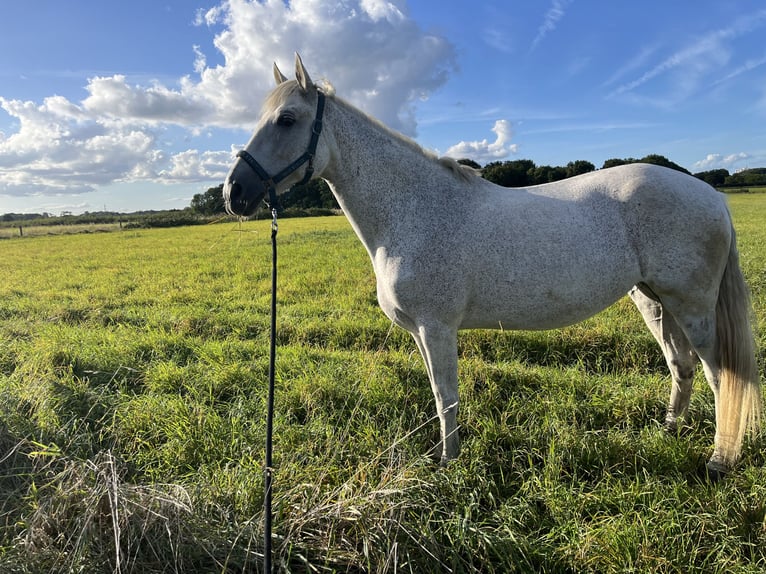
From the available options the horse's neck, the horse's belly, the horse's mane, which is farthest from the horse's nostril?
the horse's belly

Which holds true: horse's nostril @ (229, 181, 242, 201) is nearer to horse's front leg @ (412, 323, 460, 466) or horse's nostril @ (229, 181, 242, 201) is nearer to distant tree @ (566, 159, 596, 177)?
horse's front leg @ (412, 323, 460, 466)

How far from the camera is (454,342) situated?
2.68m

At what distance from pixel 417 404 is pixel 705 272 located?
7.60 ft

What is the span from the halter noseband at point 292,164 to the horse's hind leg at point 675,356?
8.58 feet

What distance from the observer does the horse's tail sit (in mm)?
2635

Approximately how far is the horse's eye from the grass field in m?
0.92

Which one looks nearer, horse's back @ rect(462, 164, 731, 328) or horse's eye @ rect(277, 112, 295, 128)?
horse's eye @ rect(277, 112, 295, 128)

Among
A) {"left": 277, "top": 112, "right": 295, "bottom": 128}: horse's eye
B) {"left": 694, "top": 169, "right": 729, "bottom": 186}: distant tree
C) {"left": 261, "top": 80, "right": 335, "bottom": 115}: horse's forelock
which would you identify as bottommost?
{"left": 277, "top": 112, "right": 295, "bottom": 128}: horse's eye

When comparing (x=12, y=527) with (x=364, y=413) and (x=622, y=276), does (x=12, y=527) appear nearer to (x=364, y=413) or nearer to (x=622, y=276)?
(x=364, y=413)

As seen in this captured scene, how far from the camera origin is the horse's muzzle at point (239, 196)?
2.35 m

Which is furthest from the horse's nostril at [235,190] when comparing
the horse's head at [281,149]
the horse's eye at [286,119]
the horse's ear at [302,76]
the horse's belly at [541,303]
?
the horse's belly at [541,303]

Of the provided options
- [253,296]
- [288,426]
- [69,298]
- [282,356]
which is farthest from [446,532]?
[69,298]

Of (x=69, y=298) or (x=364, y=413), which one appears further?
(x=69, y=298)

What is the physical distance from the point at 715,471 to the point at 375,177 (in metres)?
2.93
